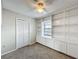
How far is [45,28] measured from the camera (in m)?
6.16

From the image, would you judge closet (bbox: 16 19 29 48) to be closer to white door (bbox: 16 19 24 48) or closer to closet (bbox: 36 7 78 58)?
white door (bbox: 16 19 24 48)

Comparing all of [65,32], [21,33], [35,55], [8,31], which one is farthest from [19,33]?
[65,32]

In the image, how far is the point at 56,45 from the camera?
458 centimetres

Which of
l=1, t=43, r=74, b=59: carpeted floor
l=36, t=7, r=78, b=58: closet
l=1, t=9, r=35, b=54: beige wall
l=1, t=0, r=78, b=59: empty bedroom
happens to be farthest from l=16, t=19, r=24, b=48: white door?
l=36, t=7, r=78, b=58: closet

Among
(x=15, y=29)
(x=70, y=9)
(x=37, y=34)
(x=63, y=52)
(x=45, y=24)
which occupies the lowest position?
(x=63, y=52)

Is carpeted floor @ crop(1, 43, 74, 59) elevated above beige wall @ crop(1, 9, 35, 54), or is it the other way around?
beige wall @ crop(1, 9, 35, 54)

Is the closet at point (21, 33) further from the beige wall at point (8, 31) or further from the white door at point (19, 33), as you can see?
the beige wall at point (8, 31)

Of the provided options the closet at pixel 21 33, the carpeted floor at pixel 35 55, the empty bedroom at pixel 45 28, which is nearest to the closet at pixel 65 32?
the empty bedroom at pixel 45 28

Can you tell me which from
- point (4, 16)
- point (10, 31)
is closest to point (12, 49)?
point (10, 31)

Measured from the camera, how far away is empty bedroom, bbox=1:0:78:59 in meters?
3.30

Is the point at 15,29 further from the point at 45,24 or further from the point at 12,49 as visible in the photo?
the point at 45,24

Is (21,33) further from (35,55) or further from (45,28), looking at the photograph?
(35,55)

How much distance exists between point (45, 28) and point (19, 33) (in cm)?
208

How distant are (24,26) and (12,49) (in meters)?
1.93
